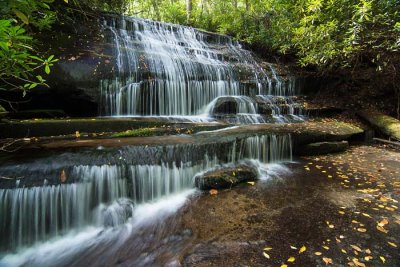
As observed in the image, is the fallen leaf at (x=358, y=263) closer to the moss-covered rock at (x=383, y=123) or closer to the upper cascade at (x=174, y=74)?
the upper cascade at (x=174, y=74)

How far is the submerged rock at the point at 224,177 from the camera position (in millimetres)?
4922

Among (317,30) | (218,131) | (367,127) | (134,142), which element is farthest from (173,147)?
(367,127)

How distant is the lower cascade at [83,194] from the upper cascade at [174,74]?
12.0 feet

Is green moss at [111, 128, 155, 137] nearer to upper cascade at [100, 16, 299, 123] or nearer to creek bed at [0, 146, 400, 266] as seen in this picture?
creek bed at [0, 146, 400, 266]

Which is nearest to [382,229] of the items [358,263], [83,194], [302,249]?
[358,263]

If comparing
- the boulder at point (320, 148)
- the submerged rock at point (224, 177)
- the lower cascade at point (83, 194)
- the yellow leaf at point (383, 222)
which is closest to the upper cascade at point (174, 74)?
the boulder at point (320, 148)

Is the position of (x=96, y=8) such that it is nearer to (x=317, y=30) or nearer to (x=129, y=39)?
(x=129, y=39)

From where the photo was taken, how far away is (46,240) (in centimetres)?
366

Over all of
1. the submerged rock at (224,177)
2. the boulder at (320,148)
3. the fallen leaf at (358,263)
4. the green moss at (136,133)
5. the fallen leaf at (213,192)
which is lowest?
the fallen leaf at (358,263)

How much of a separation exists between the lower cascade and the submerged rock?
0.23 m

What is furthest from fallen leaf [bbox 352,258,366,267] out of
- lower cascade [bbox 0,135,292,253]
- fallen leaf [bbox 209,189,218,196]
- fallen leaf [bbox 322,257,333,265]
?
lower cascade [bbox 0,135,292,253]

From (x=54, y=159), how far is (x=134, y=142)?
4.76 ft

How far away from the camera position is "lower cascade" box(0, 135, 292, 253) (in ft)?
11.7

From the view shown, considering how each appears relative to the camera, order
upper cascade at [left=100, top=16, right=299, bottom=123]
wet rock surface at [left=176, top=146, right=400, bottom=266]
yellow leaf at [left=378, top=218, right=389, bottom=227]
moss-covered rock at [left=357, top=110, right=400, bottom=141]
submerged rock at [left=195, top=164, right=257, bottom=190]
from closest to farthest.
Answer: wet rock surface at [left=176, top=146, right=400, bottom=266], yellow leaf at [left=378, top=218, right=389, bottom=227], submerged rock at [left=195, top=164, right=257, bottom=190], upper cascade at [left=100, top=16, right=299, bottom=123], moss-covered rock at [left=357, top=110, right=400, bottom=141]
